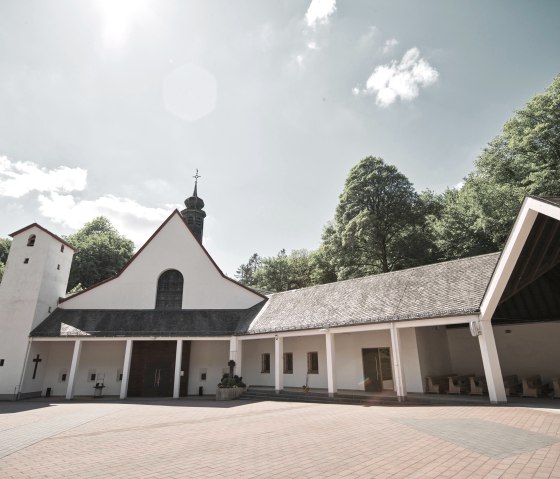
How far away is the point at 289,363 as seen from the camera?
19734mm

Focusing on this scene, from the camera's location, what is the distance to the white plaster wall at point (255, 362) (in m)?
20.4

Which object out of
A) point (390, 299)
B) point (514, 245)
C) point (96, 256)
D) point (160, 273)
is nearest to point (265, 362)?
point (160, 273)

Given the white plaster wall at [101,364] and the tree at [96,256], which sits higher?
the tree at [96,256]

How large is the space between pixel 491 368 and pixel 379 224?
1752 centimetres

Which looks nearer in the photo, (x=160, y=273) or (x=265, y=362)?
(x=265, y=362)

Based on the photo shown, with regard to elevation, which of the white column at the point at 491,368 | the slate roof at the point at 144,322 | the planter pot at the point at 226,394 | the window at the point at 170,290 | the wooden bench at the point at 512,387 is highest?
the window at the point at 170,290

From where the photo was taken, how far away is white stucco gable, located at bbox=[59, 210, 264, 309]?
21469 millimetres

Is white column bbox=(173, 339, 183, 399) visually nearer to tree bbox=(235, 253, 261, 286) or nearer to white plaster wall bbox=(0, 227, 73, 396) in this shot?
white plaster wall bbox=(0, 227, 73, 396)

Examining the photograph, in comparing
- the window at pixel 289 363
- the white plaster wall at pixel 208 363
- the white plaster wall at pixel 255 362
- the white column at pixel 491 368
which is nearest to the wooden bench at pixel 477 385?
the white column at pixel 491 368

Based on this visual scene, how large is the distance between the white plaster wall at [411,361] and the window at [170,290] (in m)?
14.0

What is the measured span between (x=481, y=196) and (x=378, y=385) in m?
15.1

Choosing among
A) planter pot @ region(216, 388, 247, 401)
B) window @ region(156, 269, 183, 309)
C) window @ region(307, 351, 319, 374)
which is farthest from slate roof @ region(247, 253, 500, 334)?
window @ region(156, 269, 183, 309)

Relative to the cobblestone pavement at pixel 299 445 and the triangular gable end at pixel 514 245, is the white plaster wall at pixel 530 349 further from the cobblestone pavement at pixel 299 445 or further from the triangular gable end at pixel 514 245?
the cobblestone pavement at pixel 299 445

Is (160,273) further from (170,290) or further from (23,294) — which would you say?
(23,294)
